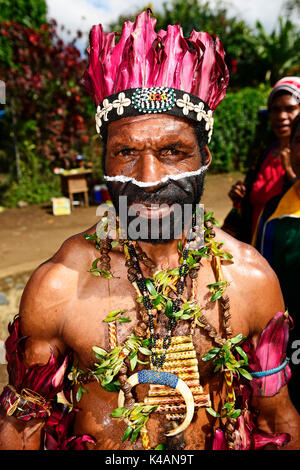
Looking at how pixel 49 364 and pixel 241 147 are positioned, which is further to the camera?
pixel 241 147

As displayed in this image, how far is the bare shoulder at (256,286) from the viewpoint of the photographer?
5.72ft

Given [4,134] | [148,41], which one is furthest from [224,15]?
[148,41]

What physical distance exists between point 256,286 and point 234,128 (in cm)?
1430

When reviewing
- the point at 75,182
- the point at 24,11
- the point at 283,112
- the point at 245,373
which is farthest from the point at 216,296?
the point at 24,11

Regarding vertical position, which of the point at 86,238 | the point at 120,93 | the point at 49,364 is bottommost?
the point at 49,364

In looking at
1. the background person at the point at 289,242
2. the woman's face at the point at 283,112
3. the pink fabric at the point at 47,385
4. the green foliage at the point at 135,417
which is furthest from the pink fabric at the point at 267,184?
the pink fabric at the point at 47,385

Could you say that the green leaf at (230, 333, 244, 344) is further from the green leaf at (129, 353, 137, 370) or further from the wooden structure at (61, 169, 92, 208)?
the wooden structure at (61, 169, 92, 208)

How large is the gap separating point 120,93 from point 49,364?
1.13m

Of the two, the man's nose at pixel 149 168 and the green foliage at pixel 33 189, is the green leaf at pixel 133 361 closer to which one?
the man's nose at pixel 149 168

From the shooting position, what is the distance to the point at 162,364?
1.63 meters

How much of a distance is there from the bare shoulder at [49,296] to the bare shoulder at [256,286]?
69cm

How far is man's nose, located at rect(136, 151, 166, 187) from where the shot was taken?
1469mm

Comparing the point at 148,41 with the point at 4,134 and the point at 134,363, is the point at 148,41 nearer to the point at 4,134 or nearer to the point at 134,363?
the point at 134,363

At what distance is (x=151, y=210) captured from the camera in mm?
1500
